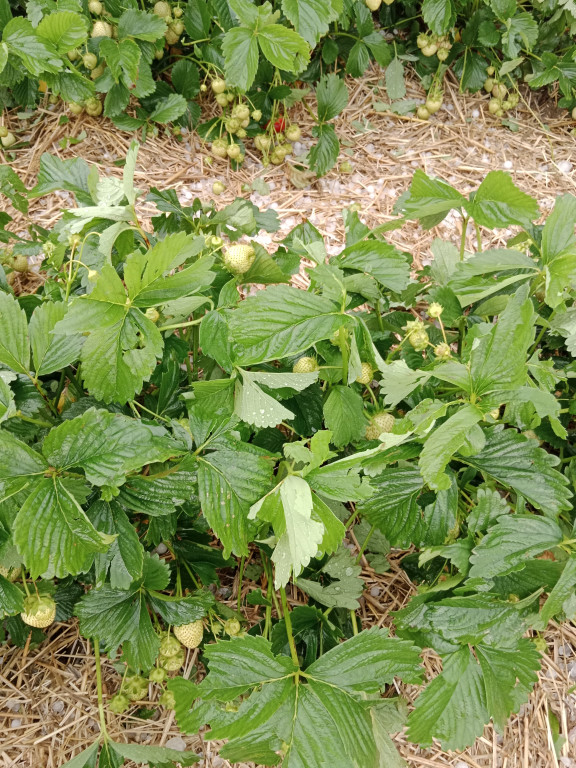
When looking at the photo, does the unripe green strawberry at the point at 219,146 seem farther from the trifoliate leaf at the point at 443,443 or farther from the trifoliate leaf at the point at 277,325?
the trifoliate leaf at the point at 443,443

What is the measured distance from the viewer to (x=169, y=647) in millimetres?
932

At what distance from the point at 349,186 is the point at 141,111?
576 mm

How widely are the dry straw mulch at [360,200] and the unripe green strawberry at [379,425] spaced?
38 cm

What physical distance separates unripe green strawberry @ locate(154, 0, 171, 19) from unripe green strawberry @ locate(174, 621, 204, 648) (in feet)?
4.47

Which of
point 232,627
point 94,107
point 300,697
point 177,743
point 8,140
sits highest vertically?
point 94,107

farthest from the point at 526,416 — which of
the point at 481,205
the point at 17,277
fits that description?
the point at 17,277

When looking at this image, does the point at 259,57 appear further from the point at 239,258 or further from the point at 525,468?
the point at 525,468

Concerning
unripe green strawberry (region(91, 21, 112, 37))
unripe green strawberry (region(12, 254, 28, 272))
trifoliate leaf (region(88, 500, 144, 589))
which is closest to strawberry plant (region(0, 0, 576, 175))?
unripe green strawberry (region(91, 21, 112, 37))

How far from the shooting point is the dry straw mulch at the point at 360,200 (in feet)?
3.45

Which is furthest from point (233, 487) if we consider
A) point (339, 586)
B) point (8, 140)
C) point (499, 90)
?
point (499, 90)

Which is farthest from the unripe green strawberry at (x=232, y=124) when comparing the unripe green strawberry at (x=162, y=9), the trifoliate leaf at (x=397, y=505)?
the trifoliate leaf at (x=397, y=505)

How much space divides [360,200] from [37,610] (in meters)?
1.25

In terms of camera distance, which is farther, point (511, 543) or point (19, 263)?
point (19, 263)

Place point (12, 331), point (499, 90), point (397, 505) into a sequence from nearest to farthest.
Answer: point (12, 331)
point (397, 505)
point (499, 90)
